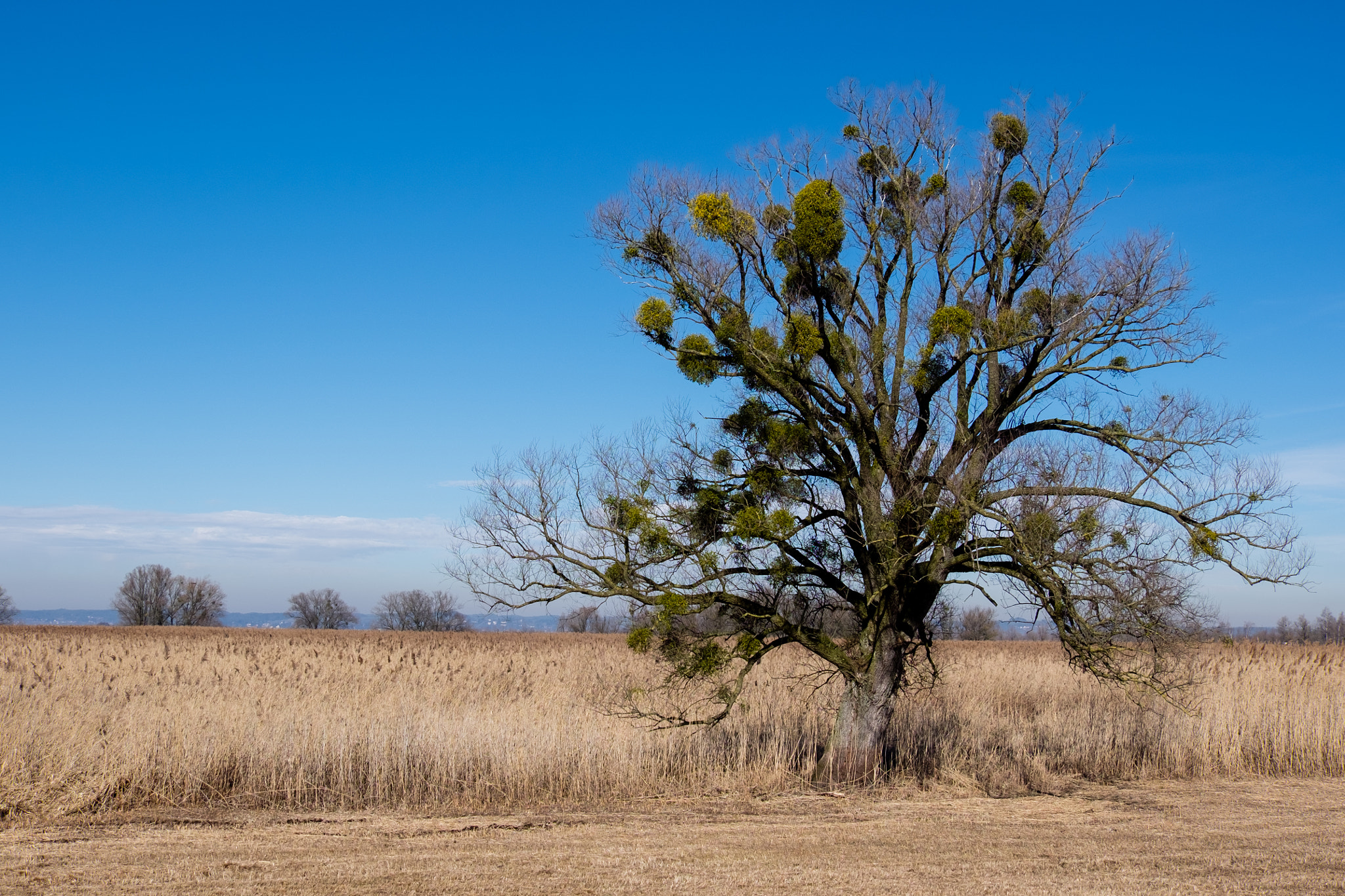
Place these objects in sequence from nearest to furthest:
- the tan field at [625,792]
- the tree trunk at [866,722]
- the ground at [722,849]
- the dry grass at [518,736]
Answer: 1. the ground at [722,849]
2. the tan field at [625,792]
3. the dry grass at [518,736]
4. the tree trunk at [866,722]

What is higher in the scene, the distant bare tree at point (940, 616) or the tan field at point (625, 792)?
the distant bare tree at point (940, 616)

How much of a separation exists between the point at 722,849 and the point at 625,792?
9.68ft

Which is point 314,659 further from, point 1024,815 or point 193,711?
point 1024,815

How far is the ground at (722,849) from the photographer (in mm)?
7238

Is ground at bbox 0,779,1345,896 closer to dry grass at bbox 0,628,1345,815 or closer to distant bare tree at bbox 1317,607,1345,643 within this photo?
dry grass at bbox 0,628,1345,815

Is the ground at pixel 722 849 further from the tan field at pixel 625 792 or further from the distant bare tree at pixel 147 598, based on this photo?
the distant bare tree at pixel 147 598

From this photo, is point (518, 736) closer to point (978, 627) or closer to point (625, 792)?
point (625, 792)

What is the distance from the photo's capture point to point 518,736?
451 inches

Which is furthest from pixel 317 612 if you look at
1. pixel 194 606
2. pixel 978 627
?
pixel 978 627

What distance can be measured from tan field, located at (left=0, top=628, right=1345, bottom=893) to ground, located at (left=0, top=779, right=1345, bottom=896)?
4 cm

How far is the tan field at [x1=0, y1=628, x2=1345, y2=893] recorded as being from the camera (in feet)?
25.0

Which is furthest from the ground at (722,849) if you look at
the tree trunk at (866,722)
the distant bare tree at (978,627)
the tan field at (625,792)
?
the distant bare tree at (978,627)

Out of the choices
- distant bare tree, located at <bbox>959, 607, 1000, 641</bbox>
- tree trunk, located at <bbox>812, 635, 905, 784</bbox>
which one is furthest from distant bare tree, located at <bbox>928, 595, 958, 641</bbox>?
distant bare tree, located at <bbox>959, 607, 1000, 641</bbox>

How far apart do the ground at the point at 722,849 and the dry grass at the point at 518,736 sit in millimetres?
685
